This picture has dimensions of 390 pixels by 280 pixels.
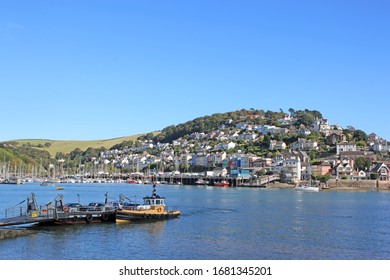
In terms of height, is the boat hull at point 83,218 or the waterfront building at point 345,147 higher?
the waterfront building at point 345,147

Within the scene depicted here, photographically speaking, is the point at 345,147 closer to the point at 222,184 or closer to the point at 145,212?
the point at 222,184

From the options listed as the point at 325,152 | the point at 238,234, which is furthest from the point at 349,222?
the point at 325,152

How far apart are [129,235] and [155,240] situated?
3323 mm

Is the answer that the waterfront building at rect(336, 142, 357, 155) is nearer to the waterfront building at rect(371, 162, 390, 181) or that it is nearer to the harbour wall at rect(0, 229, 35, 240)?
the waterfront building at rect(371, 162, 390, 181)

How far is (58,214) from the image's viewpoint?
44.7 m

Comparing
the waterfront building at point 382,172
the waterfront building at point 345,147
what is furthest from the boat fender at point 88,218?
the waterfront building at point 345,147

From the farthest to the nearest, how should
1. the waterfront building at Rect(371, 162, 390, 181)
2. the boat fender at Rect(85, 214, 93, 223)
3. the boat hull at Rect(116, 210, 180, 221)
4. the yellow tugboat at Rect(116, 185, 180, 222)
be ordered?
the waterfront building at Rect(371, 162, 390, 181), the yellow tugboat at Rect(116, 185, 180, 222), the boat hull at Rect(116, 210, 180, 221), the boat fender at Rect(85, 214, 93, 223)

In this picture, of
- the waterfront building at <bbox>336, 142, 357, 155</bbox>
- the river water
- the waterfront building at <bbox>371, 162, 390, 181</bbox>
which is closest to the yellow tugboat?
the river water

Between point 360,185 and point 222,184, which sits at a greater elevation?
point 360,185

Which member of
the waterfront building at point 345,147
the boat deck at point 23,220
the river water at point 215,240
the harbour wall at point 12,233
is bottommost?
the river water at point 215,240

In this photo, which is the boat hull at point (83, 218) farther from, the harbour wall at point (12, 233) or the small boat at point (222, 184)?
the small boat at point (222, 184)

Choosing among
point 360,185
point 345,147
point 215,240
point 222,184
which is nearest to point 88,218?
point 215,240

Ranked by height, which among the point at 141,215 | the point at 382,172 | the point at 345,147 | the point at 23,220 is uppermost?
the point at 345,147
